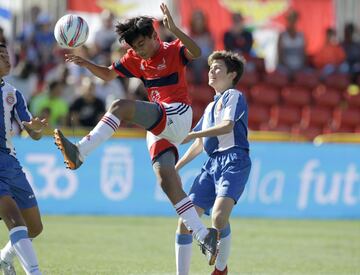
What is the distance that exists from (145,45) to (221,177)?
1455 millimetres

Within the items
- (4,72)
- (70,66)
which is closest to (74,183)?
(70,66)

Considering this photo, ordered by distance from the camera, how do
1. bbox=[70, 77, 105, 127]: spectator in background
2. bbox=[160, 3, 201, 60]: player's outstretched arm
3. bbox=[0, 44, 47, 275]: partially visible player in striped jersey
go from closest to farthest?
bbox=[0, 44, 47, 275]: partially visible player in striped jersey, bbox=[160, 3, 201, 60]: player's outstretched arm, bbox=[70, 77, 105, 127]: spectator in background

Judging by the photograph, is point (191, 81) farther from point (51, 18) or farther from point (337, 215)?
point (337, 215)

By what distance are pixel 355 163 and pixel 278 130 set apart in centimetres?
353

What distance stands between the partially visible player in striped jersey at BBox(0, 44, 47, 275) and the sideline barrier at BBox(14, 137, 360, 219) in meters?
7.43

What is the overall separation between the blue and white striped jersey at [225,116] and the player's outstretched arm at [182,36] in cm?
62

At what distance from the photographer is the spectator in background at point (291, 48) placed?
20.4m

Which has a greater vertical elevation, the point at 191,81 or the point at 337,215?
the point at 191,81

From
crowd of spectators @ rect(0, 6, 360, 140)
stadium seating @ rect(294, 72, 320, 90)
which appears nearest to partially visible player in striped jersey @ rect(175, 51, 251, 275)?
crowd of spectators @ rect(0, 6, 360, 140)

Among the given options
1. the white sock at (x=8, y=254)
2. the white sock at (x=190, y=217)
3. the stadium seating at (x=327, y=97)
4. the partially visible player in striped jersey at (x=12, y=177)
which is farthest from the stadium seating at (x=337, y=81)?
the white sock at (x=8, y=254)

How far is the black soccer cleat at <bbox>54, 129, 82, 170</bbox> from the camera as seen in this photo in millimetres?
7504

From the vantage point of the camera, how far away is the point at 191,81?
20.3 m

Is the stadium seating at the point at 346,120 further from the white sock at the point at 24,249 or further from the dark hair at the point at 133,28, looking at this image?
the white sock at the point at 24,249

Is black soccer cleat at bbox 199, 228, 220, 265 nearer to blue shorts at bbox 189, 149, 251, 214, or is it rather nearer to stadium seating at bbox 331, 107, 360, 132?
blue shorts at bbox 189, 149, 251, 214
